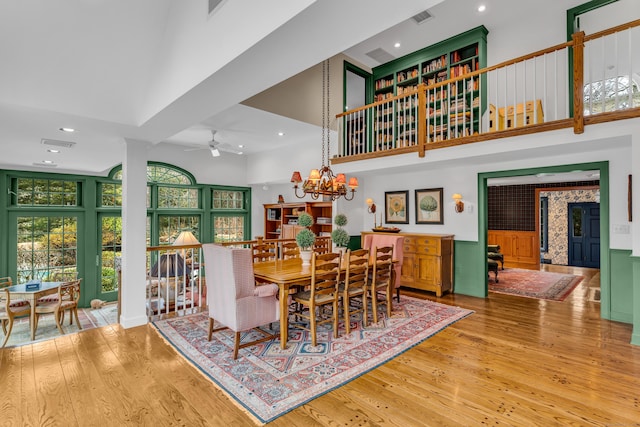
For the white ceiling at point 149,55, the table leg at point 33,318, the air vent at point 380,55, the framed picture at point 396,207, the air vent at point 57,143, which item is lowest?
the table leg at point 33,318

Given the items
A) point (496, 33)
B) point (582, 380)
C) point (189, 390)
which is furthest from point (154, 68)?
point (496, 33)

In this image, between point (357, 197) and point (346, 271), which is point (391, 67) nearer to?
point (357, 197)

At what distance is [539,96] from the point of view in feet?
17.3

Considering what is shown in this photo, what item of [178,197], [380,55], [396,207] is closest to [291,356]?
[396,207]

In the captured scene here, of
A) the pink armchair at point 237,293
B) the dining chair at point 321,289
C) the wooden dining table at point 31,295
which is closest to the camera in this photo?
the pink armchair at point 237,293

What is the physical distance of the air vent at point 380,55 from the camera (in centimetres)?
650

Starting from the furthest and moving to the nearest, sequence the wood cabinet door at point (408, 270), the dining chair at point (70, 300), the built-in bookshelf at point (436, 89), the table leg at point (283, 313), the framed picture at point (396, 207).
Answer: the framed picture at point (396, 207), the wood cabinet door at point (408, 270), the dining chair at point (70, 300), the built-in bookshelf at point (436, 89), the table leg at point (283, 313)

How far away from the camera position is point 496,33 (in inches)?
224

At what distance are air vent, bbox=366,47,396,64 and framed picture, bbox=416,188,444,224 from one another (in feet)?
9.74

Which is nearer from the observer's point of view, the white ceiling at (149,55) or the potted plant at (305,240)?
the white ceiling at (149,55)

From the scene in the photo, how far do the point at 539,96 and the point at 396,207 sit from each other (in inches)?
124

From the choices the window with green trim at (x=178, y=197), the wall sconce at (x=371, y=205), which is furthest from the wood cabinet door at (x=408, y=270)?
the window with green trim at (x=178, y=197)

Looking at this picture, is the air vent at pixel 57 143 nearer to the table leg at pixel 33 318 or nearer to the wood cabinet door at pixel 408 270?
the table leg at pixel 33 318

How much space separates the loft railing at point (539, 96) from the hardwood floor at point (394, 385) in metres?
2.57
